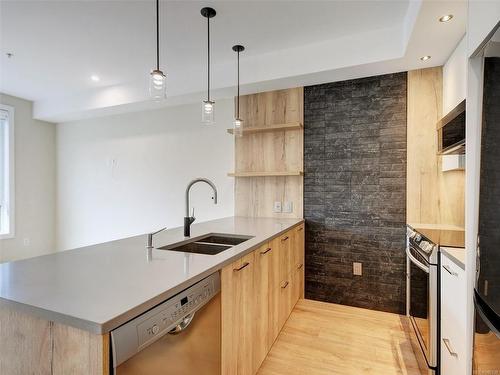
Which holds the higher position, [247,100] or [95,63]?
[95,63]

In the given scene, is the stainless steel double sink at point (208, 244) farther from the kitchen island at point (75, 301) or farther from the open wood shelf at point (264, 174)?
the open wood shelf at point (264, 174)

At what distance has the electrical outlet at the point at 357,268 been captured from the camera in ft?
9.12

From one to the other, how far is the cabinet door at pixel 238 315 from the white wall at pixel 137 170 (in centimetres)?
188

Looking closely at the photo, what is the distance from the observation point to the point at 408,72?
259cm

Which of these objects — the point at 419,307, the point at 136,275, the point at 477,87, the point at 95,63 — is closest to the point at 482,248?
the point at 477,87

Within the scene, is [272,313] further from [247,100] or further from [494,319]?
[247,100]

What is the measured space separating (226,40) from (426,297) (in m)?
2.66

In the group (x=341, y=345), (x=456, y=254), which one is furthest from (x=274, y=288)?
(x=456, y=254)

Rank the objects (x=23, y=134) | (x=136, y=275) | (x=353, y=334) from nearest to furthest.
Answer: (x=136, y=275) → (x=353, y=334) → (x=23, y=134)

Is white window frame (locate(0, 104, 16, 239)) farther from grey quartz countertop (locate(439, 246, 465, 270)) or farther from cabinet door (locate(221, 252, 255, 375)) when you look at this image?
grey quartz countertop (locate(439, 246, 465, 270))

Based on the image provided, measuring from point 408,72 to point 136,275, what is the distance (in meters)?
2.89

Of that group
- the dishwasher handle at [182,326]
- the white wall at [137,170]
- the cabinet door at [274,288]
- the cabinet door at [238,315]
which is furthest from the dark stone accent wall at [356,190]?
the dishwasher handle at [182,326]

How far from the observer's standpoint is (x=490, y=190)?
0.96 meters

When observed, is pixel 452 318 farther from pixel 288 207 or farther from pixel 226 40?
pixel 226 40
